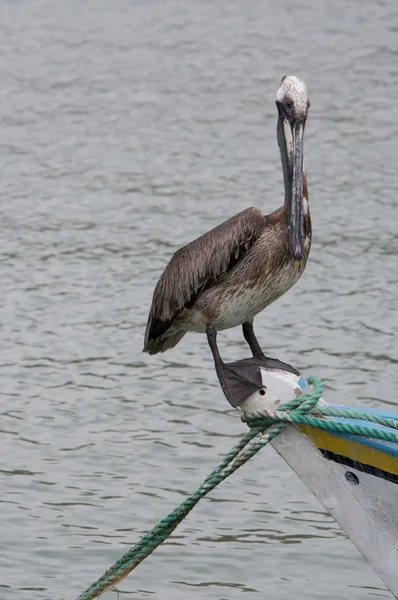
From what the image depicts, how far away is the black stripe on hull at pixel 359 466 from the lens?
4.19 metres

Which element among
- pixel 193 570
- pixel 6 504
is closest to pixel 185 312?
pixel 193 570

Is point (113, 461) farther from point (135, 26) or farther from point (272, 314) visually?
point (135, 26)

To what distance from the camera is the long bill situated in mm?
4812

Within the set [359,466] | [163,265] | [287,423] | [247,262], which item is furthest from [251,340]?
[163,265]

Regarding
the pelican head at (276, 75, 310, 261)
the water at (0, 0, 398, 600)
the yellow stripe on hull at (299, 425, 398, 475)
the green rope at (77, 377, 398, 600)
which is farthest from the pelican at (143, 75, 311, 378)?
the water at (0, 0, 398, 600)

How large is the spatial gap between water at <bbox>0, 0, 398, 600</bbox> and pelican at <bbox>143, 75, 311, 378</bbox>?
139 cm

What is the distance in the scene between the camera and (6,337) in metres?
8.55

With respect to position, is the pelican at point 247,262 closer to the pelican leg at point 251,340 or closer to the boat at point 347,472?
the pelican leg at point 251,340

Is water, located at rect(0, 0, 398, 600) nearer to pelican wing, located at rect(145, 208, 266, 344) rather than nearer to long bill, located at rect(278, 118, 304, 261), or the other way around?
pelican wing, located at rect(145, 208, 266, 344)

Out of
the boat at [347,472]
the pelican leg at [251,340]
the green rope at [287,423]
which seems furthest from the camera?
the pelican leg at [251,340]

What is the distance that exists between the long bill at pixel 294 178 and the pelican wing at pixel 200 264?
21cm

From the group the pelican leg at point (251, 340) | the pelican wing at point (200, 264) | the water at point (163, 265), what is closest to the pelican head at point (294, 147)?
the pelican wing at point (200, 264)

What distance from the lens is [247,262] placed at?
16.4ft

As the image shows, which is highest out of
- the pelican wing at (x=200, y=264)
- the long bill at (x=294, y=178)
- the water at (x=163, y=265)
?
the long bill at (x=294, y=178)
